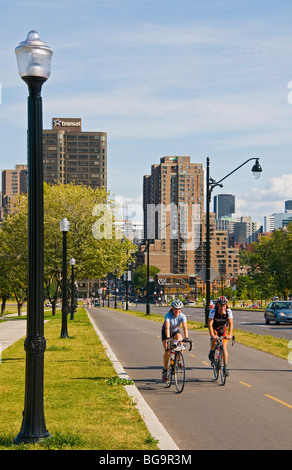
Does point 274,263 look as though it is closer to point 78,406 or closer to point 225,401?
point 225,401

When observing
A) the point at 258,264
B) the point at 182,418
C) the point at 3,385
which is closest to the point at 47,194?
the point at 3,385

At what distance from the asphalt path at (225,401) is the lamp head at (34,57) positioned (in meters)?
4.81

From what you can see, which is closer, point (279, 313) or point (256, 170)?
point (256, 170)

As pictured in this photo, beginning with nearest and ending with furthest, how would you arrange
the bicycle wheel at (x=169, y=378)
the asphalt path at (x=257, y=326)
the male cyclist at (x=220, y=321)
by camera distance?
the bicycle wheel at (x=169, y=378) → the male cyclist at (x=220, y=321) → the asphalt path at (x=257, y=326)

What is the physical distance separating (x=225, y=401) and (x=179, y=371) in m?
1.58

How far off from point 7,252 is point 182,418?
51730 mm

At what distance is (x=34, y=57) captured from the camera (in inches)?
305

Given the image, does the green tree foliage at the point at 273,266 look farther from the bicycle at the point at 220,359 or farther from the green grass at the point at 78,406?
the bicycle at the point at 220,359

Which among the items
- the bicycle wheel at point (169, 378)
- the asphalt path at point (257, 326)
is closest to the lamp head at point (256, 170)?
the asphalt path at point (257, 326)

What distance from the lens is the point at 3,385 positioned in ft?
43.0

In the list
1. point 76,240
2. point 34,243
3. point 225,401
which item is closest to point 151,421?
point 225,401

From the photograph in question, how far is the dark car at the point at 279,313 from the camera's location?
4106cm

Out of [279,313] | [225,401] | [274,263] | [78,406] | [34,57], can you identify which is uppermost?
[34,57]

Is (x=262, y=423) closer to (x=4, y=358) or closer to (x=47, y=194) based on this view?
(x=4, y=358)
